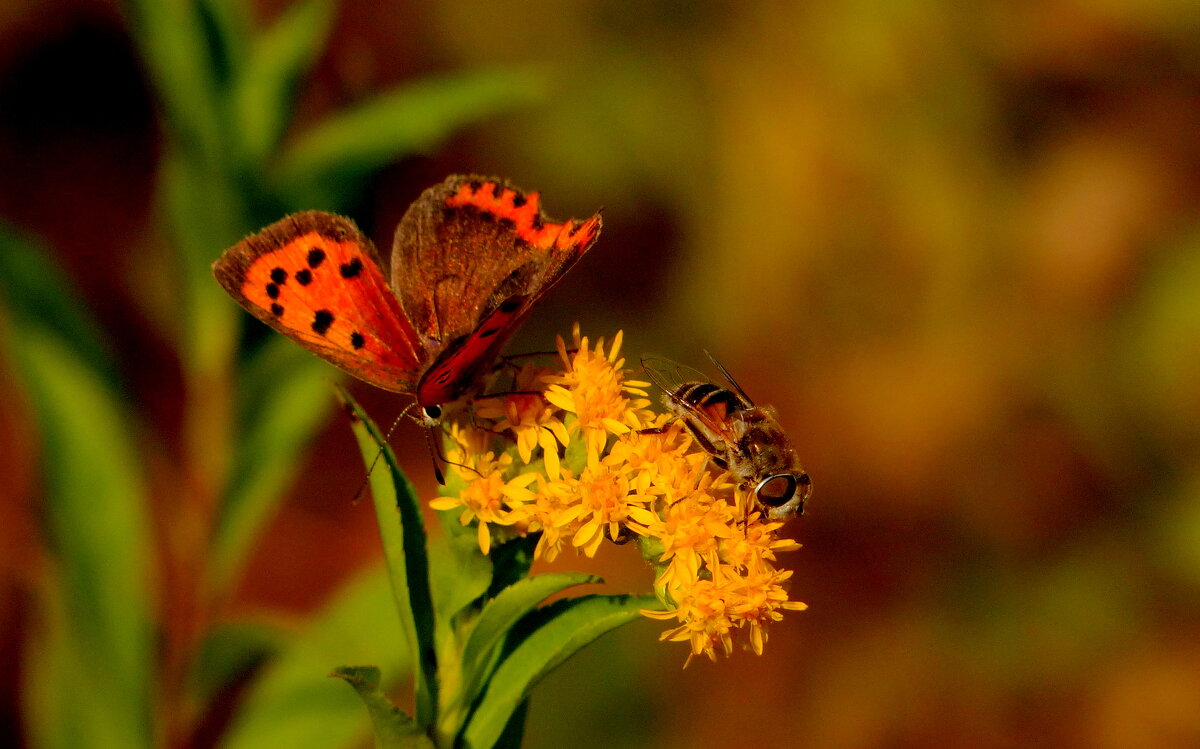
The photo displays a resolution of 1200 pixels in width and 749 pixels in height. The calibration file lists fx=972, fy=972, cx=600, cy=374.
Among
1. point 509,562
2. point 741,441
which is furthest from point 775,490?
point 509,562

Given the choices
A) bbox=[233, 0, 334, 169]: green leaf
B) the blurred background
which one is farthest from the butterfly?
the blurred background

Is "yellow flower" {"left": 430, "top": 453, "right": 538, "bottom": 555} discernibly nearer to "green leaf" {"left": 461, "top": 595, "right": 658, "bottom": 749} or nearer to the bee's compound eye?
"green leaf" {"left": 461, "top": 595, "right": 658, "bottom": 749}

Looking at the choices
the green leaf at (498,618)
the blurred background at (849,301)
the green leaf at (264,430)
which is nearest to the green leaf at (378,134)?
the green leaf at (264,430)

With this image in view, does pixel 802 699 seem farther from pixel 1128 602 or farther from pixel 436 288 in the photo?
pixel 436 288

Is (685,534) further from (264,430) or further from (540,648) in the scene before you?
(264,430)

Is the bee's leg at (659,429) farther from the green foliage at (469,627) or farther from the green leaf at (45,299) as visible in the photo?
the green leaf at (45,299)
